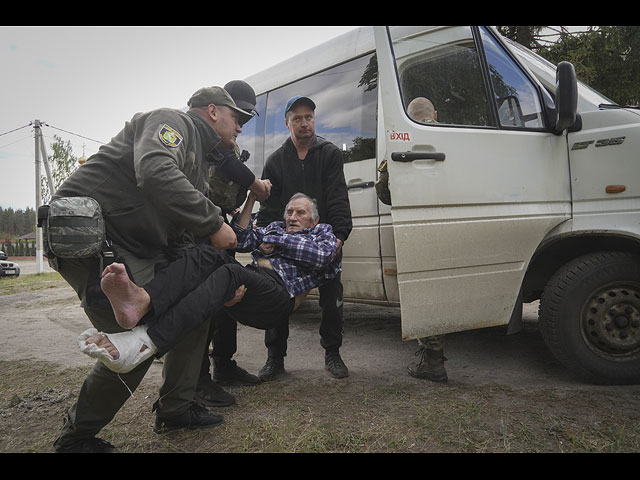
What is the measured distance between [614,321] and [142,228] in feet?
8.59

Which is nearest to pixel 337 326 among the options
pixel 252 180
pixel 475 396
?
pixel 475 396

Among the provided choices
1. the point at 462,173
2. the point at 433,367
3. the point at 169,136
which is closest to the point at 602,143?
the point at 462,173

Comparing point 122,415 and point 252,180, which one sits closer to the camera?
point 122,415

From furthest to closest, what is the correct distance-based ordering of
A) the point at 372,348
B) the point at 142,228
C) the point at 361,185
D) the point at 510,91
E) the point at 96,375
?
the point at 372,348 → the point at 361,185 → the point at 510,91 → the point at 142,228 → the point at 96,375

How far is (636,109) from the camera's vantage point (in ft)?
8.63

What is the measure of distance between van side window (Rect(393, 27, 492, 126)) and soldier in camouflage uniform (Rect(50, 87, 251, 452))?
1.33 meters

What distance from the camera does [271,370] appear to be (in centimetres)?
295

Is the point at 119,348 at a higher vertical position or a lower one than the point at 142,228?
lower

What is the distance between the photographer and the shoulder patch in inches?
73.5

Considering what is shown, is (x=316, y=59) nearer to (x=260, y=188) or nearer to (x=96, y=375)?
(x=260, y=188)

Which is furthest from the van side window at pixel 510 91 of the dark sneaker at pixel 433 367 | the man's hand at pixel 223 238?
the man's hand at pixel 223 238

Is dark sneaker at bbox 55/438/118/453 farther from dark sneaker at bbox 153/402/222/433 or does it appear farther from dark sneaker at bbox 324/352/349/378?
dark sneaker at bbox 324/352/349/378
